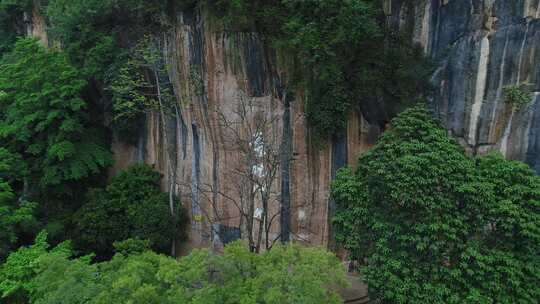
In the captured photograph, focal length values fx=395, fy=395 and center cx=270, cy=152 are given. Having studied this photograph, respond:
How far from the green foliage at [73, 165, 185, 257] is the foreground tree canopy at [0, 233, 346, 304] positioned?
3950mm

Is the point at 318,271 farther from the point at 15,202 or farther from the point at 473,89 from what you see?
the point at 15,202

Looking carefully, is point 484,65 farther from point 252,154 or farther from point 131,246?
point 131,246

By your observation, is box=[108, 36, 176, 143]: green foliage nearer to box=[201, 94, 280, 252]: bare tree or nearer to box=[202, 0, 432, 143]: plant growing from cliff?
box=[201, 94, 280, 252]: bare tree

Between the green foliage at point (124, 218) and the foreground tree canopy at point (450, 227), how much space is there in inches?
255

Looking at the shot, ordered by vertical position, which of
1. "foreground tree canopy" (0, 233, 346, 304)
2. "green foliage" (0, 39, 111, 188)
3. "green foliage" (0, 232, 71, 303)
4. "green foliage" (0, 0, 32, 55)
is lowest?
"green foliage" (0, 232, 71, 303)

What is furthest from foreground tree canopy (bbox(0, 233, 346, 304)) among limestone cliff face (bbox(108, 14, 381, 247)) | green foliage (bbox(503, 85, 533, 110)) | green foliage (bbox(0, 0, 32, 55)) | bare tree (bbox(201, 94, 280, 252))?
green foliage (bbox(0, 0, 32, 55))

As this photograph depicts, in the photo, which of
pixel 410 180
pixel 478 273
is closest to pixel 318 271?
pixel 410 180

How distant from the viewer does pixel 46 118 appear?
11.8 metres

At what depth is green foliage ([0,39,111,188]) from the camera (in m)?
11.7

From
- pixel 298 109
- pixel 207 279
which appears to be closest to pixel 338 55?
pixel 298 109

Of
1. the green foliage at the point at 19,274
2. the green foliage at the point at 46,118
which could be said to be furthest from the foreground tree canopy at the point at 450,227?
the green foliage at the point at 46,118

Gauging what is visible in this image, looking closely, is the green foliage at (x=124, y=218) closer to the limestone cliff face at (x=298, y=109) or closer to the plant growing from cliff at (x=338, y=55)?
the limestone cliff face at (x=298, y=109)

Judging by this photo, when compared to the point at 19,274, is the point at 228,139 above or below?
above

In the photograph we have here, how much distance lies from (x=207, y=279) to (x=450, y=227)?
4245 millimetres
